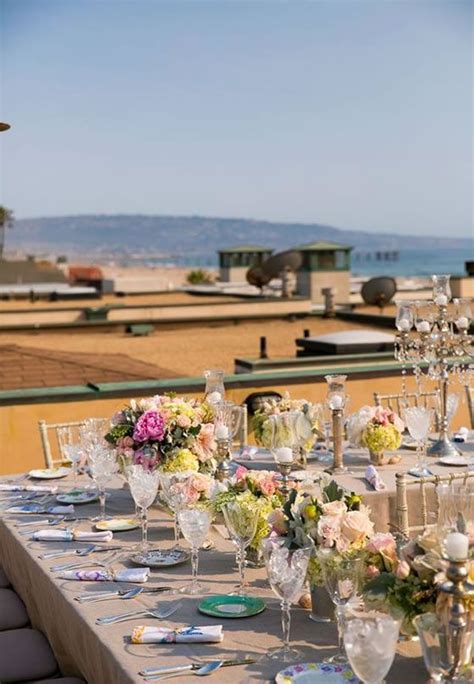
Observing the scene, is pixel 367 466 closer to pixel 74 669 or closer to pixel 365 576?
pixel 74 669

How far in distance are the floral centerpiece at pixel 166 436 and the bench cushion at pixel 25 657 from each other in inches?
33.8

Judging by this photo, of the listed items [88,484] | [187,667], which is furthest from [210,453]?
[187,667]

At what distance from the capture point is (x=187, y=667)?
2.79 m

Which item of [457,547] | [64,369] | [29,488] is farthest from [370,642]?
[64,369]

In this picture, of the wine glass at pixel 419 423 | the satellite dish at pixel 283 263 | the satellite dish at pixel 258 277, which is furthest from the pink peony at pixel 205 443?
the satellite dish at pixel 258 277

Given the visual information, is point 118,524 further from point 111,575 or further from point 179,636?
point 179,636

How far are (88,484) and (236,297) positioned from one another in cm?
2284

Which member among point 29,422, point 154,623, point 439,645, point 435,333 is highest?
point 435,333

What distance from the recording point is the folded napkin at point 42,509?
15.5ft

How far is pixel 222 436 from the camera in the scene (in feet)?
15.1

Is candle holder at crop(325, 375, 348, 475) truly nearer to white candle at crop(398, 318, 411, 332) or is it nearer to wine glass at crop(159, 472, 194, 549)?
white candle at crop(398, 318, 411, 332)

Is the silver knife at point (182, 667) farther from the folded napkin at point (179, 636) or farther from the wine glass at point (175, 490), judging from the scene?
the wine glass at point (175, 490)

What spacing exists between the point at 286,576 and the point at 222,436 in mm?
1849

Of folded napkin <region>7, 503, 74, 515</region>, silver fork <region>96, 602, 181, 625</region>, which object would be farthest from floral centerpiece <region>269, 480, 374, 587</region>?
folded napkin <region>7, 503, 74, 515</region>
